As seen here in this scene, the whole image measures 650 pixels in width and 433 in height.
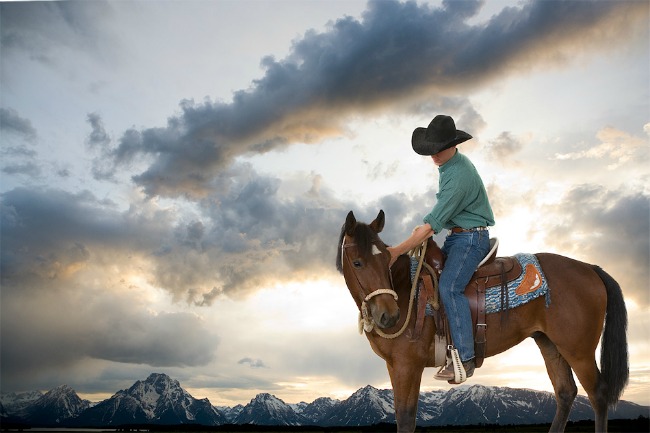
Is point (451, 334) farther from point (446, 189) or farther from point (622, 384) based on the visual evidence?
point (622, 384)

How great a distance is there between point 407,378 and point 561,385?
2377 millimetres

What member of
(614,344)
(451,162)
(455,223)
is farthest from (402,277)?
(614,344)

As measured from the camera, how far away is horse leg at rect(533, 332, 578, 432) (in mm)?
6355

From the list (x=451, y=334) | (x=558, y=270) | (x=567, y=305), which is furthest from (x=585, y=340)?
(x=451, y=334)

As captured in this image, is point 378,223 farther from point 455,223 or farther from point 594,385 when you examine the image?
point 594,385

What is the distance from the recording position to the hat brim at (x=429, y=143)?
6.12m

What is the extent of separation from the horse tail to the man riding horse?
5.50ft

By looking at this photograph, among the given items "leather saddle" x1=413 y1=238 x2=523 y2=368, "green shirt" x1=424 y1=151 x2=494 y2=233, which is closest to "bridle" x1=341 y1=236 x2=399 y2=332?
"leather saddle" x1=413 y1=238 x2=523 y2=368

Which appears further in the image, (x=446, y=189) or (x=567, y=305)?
(x=567, y=305)

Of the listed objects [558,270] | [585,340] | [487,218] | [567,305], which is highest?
[487,218]

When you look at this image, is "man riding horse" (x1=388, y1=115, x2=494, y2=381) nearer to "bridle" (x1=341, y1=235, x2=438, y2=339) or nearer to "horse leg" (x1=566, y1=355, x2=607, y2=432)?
"bridle" (x1=341, y1=235, x2=438, y2=339)

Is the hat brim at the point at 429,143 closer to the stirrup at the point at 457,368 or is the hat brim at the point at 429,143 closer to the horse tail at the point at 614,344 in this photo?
the stirrup at the point at 457,368

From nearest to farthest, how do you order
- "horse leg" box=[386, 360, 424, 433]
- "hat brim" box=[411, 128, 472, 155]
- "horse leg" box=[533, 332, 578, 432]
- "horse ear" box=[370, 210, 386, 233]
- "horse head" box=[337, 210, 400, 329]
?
"horse leg" box=[386, 360, 424, 433] < "horse head" box=[337, 210, 400, 329] < "horse ear" box=[370, 210, 386, 233] < "hat brim" box=[411, 128, 472, 155] < "horse leg" box=[533, 332, 578, 432]

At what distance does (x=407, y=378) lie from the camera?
553 centimetres
